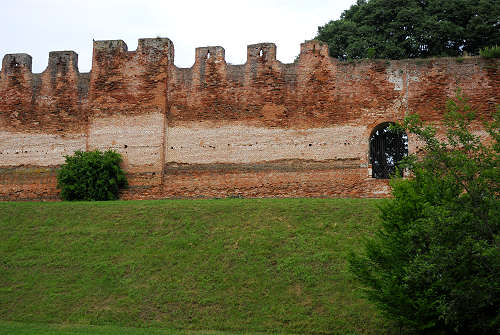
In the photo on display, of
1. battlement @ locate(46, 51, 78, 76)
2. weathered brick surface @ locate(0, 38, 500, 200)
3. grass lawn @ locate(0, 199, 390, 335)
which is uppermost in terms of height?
battlement @ locate(46, 51, 78, 76)

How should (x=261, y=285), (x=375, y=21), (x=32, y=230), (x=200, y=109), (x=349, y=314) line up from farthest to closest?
(x=375, y=21), (x=200, y=109), (x=32, y=230), (x=261, y=285), (x=349, y=314)

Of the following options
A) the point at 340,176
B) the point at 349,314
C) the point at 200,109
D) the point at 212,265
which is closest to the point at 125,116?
the point at 200,109

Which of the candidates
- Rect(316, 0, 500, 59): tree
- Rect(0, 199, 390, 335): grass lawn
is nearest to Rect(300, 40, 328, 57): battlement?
Rect(0, 199, 390, 335): grass lawn

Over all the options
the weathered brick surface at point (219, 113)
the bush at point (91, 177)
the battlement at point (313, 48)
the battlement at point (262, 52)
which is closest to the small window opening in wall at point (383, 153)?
the weathered brick surface at point (219, 113)

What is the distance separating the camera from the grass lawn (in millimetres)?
12492

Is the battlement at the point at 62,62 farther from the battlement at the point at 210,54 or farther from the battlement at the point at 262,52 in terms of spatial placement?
the battlement at the point at 262,52

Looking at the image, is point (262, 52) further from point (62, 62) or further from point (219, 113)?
point (62, 62)

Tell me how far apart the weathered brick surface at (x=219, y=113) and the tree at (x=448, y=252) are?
10.2 m

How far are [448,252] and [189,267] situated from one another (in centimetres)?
670

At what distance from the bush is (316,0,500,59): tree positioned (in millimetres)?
12580

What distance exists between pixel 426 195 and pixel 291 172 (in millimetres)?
10891

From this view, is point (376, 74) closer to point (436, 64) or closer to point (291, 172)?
point (436, 64)

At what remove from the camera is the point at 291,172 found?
21.5 meters

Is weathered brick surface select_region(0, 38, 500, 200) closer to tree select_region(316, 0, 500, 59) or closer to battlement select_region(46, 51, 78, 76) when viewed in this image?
battlement select_region(46, 51, 78, 76)
